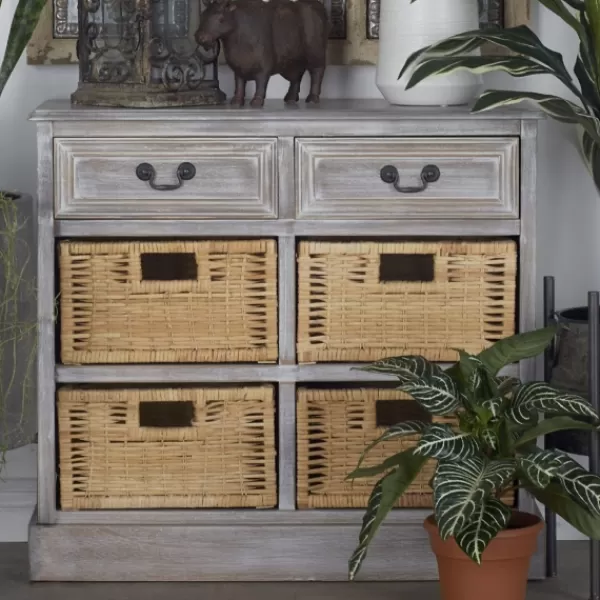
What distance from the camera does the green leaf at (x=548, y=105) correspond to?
7.41 feet

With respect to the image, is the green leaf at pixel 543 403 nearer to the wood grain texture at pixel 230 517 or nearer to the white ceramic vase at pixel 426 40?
the wood grain texture at pixel 230 517

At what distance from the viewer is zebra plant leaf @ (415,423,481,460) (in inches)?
84.3

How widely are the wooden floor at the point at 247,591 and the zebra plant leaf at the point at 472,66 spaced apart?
1.00 m

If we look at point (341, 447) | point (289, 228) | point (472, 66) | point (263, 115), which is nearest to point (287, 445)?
point (341, 447)

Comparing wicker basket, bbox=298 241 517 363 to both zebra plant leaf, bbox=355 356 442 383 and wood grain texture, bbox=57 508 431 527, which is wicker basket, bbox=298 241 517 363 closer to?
zebra plant leaf, bbox=355 356 442 383

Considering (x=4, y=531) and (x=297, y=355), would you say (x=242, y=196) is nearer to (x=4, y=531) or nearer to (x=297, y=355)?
(x=297, y=355)

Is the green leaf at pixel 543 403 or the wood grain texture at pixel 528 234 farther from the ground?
the wood grain texture at pixel 528 234

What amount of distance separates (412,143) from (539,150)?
571mm

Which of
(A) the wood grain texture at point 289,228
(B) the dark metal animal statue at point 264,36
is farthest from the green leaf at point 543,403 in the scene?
(B) the dark metal animal statue at point 264,36

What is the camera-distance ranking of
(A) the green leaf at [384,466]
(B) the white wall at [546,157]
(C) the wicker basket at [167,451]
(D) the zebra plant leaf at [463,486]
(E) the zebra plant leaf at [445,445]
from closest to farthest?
(D) the zebra plant leaf at [463,486] < (E) the zebra plant leaf at [445,445] < (A) the green leaf at [384,466] < (C) the wicker basket at [167,451] < (B) the white wall at [546,157]

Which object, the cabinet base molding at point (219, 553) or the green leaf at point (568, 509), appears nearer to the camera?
the green leaf at point (568, 509)

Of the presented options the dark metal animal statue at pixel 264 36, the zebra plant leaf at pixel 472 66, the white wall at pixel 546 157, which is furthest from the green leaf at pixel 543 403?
the dark metal animal statue at pixel 264 36

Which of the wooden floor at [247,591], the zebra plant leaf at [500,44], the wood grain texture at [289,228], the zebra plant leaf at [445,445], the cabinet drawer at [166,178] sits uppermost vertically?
the zebra plant leaf at [500,44]

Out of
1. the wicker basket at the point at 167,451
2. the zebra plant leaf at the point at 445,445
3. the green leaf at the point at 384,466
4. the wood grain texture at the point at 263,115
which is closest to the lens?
the zebra plant leaf at the point at 445,445
